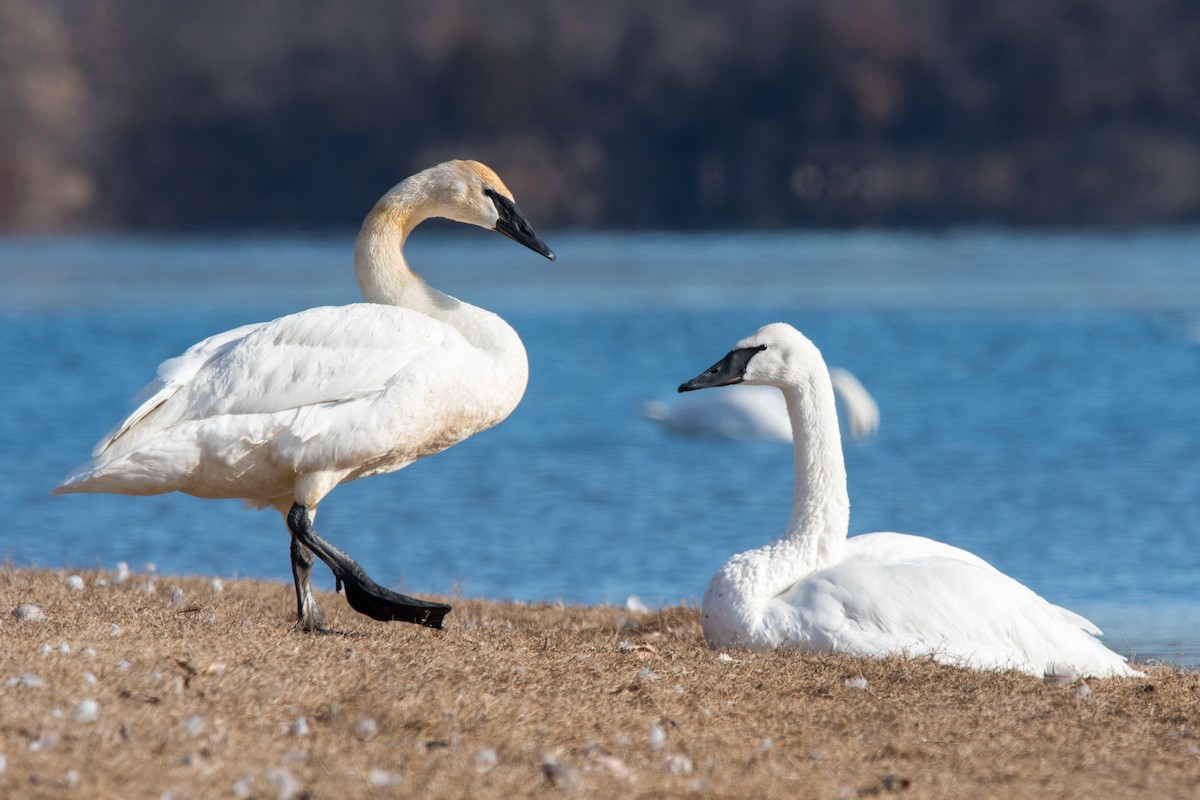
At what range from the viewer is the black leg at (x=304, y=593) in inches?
243

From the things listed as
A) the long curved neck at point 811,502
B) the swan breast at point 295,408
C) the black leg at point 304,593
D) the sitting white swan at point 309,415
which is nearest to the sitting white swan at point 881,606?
the long curved neck at point 811,502

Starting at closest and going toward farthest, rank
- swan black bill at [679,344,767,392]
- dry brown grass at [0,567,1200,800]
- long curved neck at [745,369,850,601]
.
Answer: dry brown grass at [0,567,1200,800], long curved neck at [745,369,850,601], swan black bill at [679,344,767,392]

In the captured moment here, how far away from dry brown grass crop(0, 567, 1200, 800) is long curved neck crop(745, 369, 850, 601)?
2.12ft

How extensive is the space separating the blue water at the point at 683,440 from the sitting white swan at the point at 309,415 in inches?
127

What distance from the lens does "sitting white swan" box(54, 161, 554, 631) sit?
6.05m

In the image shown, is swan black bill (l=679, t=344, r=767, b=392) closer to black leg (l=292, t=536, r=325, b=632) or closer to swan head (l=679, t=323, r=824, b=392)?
swan head (l=679, t=323, r=824, b=392)

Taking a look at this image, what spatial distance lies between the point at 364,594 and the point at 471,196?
1.81 m

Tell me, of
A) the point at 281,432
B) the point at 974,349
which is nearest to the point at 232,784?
the point at 281,432

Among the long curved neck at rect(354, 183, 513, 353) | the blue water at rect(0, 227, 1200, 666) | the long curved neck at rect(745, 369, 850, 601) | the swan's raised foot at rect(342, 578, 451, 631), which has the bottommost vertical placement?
the blue water at rect(0, 227, 1200, 666)

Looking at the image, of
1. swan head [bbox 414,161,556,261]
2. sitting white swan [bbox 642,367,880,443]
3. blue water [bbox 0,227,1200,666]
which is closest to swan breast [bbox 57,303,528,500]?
swan head [bbox 414,161,556,261]

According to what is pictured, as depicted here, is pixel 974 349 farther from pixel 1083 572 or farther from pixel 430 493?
pixel 1083 572

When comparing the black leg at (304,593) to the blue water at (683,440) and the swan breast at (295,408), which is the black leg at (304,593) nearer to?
the swan breast at (295,408)

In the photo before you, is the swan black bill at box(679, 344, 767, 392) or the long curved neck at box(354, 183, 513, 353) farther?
the swan black bill at box(679, 344, 767, 392)

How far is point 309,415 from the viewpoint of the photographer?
19.8 feet
